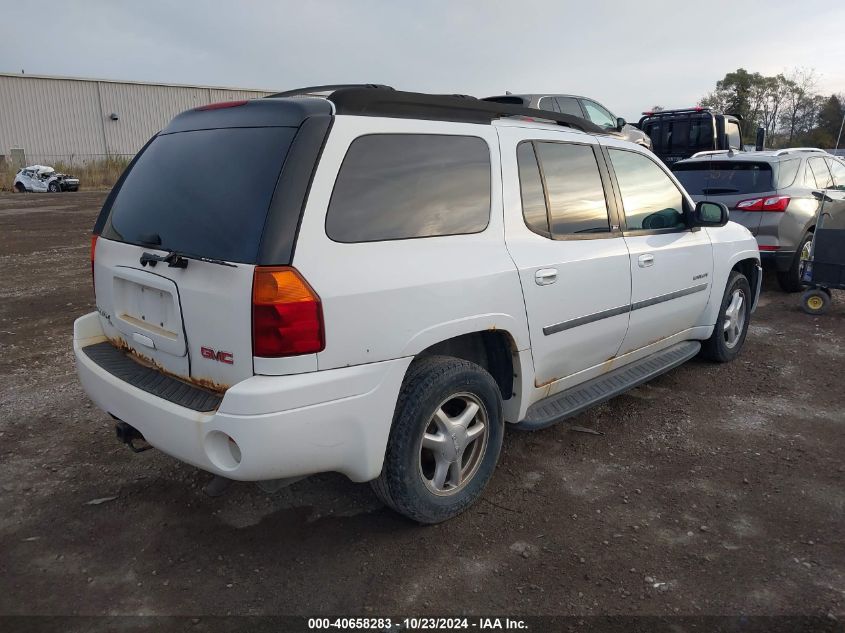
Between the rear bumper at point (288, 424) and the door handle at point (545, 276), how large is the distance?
893mm

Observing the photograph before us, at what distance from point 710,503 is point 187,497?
2645 millimetres

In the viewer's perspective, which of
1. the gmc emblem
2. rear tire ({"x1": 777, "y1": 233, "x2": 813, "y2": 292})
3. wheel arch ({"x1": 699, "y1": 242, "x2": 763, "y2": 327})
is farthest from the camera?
rear tire ({"x1": 777, "y1": 233, "x2": 813, "y2": 292})

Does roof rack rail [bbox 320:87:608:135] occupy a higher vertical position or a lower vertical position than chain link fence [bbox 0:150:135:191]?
lower

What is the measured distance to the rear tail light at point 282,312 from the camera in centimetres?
232

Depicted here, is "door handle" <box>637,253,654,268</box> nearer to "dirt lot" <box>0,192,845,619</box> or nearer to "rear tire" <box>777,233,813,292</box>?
"dirt lot" <box>0,192,845,619</box>

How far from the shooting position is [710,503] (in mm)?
3199

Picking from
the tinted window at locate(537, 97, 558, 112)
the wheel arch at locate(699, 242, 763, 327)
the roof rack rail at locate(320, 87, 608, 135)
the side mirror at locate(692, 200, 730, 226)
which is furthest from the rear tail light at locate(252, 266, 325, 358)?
the tinted window at locate(537, 97, 558, 112)

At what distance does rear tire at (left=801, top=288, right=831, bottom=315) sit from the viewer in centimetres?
679

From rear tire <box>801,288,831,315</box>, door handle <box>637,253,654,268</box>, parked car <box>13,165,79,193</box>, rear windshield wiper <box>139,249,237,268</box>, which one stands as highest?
parked car <box>13,165,79,193</box>

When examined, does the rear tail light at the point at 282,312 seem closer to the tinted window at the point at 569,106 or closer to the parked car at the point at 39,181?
the tinted window at the point at 569,106

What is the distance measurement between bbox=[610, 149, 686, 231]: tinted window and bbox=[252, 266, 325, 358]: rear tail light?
2.38 m

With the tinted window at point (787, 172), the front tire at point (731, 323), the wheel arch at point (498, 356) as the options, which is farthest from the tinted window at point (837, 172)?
the wheel arch at point (498, 356)

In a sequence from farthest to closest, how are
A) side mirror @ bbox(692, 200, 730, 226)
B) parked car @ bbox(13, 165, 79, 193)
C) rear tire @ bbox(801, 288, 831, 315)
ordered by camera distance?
1. parked car @ bbox(13, 165, 79, 193)
2. rear tire @ bbox(801, 288, 831, 315)
3. side mirror @ bbox(692, 200, 730, 226)

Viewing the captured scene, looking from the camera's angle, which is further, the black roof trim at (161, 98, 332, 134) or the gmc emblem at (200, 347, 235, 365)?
the black roof trim at (161, 98, 332, 134)
